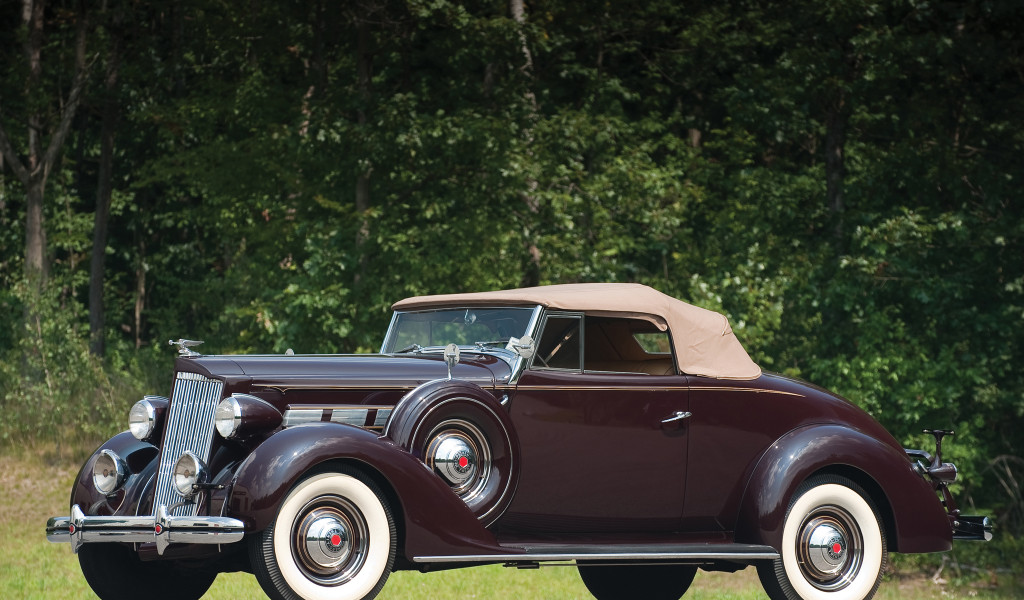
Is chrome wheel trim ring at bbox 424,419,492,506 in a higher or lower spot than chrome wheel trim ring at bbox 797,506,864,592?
higher

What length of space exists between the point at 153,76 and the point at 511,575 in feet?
54.6

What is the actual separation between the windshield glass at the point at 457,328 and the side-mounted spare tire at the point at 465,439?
84 cm

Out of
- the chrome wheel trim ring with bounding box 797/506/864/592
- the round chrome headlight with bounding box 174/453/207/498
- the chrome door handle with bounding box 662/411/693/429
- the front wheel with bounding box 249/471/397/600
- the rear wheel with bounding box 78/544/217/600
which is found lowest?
the rear wheel with bounding box 78/544/217/600

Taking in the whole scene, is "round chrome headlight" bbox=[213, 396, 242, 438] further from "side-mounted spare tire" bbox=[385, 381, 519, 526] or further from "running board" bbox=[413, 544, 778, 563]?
"running board" bbox=[413, 544, 778, 563]

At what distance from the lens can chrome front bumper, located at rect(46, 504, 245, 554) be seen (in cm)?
616

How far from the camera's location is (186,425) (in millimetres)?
7156

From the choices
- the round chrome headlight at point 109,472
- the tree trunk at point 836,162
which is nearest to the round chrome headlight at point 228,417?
the round chrome headlight at point 109,472

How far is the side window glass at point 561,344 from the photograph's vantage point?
7.69 m

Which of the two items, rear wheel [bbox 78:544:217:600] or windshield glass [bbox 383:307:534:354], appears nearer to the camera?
rear wheel [bbox 78:544:217:600]

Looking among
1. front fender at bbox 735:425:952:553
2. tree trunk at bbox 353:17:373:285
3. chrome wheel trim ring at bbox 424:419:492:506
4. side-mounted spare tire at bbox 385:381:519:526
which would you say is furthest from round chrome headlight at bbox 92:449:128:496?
tree trunk at bbox 353:17:373:285

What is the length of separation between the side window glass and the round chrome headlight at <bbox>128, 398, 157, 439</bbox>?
7.49 ft

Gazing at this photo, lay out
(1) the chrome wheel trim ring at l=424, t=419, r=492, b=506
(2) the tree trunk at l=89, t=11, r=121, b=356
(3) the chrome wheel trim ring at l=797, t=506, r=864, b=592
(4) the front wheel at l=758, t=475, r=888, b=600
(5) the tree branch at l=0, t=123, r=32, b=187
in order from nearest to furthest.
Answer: (1) the chrome wheel trim ring at l=424, t=419, r=492, b=506 < (4) the front wheel at l=758, t=475, r=888, b=600 < (3) the chrome wheel trim ring at l=797, t=506, r=864, b=592 < (5) the tree branch at l=0, t=123, r=32, b=187 < (2) the tree trunk at l=89, t=11, r=121, b=356

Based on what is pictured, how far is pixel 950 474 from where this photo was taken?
28.5 feet

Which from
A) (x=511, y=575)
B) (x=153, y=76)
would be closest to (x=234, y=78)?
(x=153, y=76)
